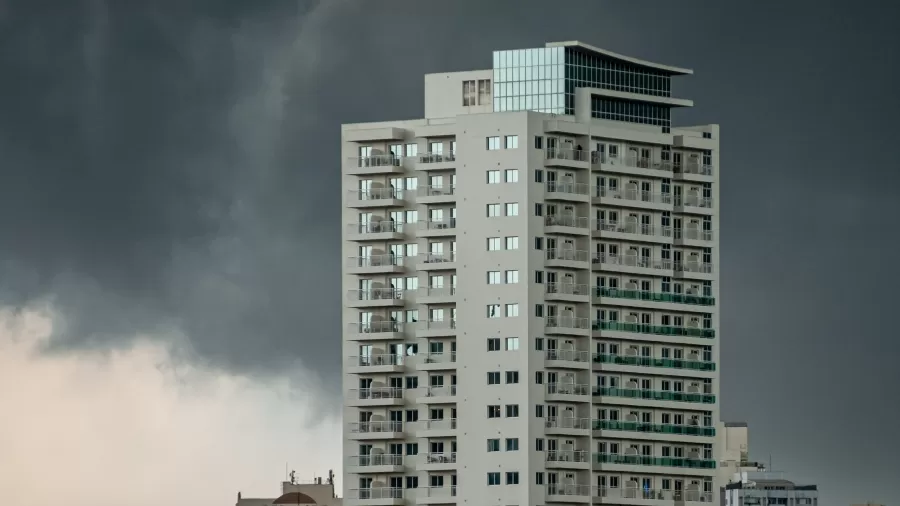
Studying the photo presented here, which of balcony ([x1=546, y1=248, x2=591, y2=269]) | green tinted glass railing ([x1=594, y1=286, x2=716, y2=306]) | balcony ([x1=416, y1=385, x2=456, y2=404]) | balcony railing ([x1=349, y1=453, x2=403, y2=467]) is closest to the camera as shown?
balcony ([x1=416, y1=385, x2=456, y2=404])

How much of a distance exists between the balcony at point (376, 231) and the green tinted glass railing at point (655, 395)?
16577 millimetres

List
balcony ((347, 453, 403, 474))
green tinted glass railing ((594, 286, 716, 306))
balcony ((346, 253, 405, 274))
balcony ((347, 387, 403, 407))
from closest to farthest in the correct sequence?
balcony ((347, 453, 403, 474)) < balcony ((347, 387, 403, 407)) < balcony ((346, 253, 405, 274)) < green tinted glass railing ((594, 286, 716, 306))

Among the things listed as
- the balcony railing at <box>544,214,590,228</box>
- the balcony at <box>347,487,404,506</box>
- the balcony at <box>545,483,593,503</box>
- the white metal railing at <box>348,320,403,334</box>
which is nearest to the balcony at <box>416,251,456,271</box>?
the white metal railing at <box>348,320,403,334</box>

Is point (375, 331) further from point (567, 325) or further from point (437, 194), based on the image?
point (567, 325)

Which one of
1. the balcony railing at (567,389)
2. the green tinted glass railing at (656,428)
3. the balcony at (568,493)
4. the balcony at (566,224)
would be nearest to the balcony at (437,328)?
the balcony railing at (567,389)

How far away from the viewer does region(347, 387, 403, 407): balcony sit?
147m

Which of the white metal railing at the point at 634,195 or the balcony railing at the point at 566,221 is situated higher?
the white metal railing at the point at 634,195

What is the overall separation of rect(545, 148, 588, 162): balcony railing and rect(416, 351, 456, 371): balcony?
14122mm

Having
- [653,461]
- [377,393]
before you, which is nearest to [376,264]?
[377,393]

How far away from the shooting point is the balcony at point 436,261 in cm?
14600

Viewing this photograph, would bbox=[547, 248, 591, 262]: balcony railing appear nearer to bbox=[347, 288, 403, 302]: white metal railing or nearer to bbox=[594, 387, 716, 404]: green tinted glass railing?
bbox=[594, 387, 716, 404]: green tinted glass railing

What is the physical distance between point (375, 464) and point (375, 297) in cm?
1095

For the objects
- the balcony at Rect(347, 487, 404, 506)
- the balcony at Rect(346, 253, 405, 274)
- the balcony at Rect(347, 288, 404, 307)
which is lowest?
the balcony at Rect(347, 487, 404, 506)

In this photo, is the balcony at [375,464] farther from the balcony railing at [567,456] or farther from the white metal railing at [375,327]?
the balcony railing at [567,456]
